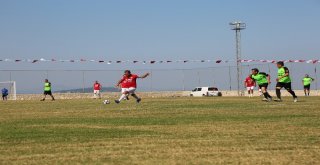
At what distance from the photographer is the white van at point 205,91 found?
67.7 m

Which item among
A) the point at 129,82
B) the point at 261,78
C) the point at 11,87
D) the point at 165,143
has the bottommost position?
the point at 165,143

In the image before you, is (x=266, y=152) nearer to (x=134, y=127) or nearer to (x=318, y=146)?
(x=318, y=146)

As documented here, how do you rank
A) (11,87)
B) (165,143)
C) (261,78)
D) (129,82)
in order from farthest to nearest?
1. (11,87)
2. (261,78)
3. (129,82)
4. (165,143)

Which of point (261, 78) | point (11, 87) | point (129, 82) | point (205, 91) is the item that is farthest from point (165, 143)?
point (205, 91)

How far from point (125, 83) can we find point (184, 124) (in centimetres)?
1533

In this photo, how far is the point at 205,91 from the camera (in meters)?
69.1

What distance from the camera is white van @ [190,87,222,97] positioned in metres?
67.7

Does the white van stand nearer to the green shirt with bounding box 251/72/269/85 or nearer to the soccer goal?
the soccer goal

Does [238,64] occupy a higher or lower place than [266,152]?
higher

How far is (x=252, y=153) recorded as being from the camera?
796cm

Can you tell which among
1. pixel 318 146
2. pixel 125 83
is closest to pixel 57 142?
pixel 318 146

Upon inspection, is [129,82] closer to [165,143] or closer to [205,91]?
[165,143]

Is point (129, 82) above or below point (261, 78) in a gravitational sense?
below

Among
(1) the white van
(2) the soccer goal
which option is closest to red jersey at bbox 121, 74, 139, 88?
(2) the soccer goal
